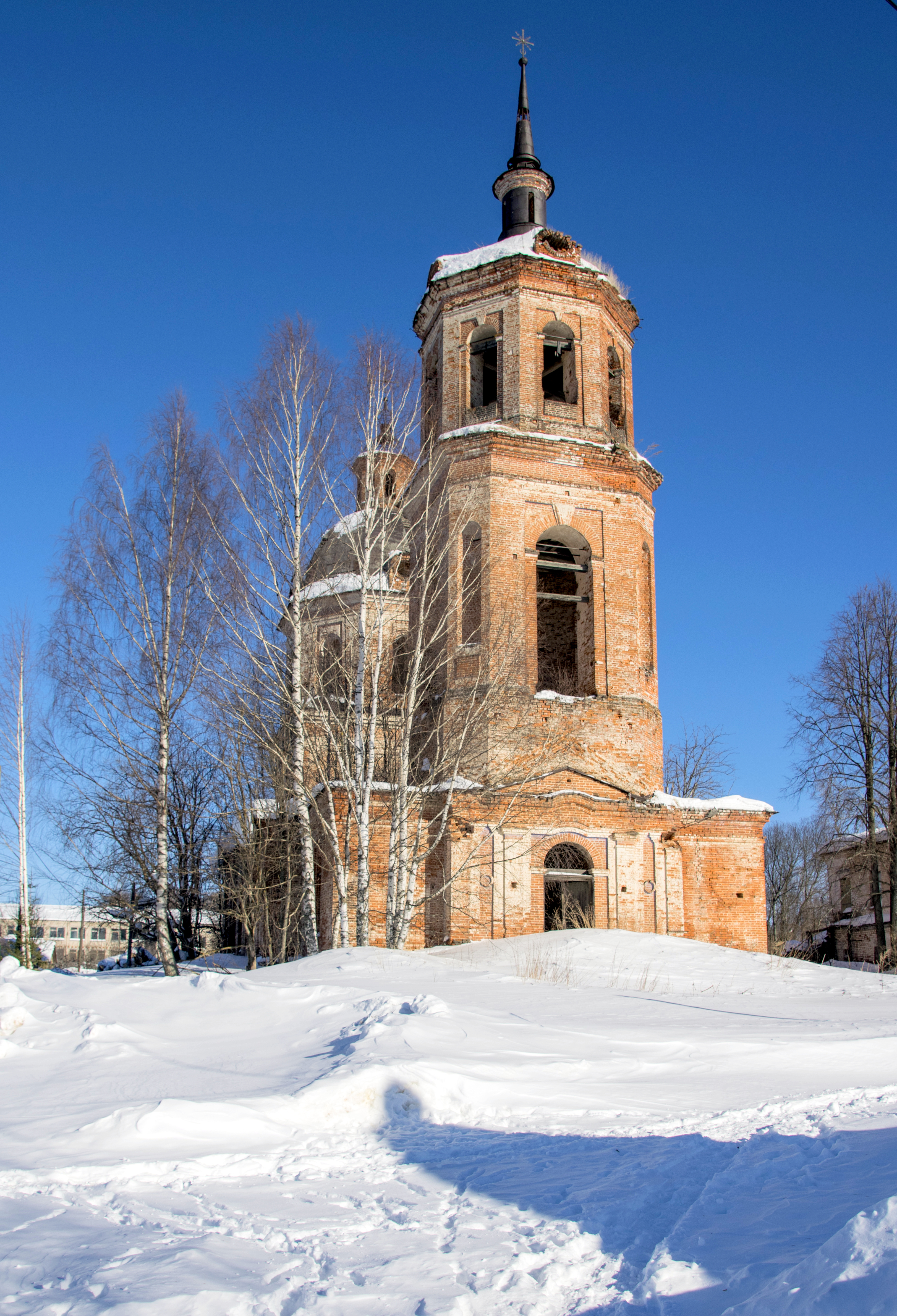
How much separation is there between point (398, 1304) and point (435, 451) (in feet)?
56.6

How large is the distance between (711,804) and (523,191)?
48.4 ft

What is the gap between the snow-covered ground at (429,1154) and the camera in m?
3.04

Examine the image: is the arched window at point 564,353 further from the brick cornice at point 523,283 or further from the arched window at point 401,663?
the arched window at point 401,663

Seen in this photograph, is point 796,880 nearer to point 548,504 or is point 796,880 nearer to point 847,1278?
point 548,504

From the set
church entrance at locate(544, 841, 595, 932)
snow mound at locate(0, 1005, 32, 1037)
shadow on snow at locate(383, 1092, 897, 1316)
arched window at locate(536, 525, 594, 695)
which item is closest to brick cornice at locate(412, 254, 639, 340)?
arched window at locate(536, 525, 594, 695)

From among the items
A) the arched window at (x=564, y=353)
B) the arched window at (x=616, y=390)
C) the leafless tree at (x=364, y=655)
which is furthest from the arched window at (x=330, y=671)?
the arched window at (x=616, y=390)

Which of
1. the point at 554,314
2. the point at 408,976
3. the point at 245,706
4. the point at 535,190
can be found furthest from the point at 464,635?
the point at 535,190

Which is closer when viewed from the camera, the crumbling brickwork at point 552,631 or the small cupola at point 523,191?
the crumbling brickwork at point 552,631

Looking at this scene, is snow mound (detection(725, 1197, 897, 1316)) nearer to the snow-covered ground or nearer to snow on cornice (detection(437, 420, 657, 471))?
the snow-covered ground

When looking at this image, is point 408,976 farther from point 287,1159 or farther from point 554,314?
point 554,314

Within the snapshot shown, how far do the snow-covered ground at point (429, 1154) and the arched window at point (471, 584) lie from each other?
32.0ft

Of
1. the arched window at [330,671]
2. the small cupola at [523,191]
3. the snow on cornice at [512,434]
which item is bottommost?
the arched window at [330,671]

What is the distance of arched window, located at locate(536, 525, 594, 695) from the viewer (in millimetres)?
19062

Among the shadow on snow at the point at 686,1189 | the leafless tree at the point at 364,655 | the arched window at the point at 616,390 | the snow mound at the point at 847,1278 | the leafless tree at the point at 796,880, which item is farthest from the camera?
the leafless tree at the point at 796,880
